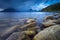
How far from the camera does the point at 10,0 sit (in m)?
1.00

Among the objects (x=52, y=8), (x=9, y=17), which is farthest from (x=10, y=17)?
(x=52, y=8)

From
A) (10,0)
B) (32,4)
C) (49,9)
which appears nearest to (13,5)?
(10,0)

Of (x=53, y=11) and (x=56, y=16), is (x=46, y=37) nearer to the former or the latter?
(x=53, y=11)

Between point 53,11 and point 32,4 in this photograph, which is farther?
point 53,11

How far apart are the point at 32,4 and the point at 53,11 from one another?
13.0 inches

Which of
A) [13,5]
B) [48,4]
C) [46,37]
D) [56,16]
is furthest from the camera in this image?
[56,16]

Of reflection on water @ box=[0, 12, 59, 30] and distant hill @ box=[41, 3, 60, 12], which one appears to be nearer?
reflection on water @ box=[0, 12, 59, 30]

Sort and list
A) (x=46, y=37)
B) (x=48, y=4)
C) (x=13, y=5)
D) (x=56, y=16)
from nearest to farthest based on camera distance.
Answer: (x=46, y=37), (x=13, y=5), (x=48, y=4), (x=56, y=16)

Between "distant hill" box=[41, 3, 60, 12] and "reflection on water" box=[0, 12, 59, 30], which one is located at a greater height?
"distant hill" box=[41, 3, 60, 12]

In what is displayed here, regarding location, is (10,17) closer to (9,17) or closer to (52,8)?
(9,17)

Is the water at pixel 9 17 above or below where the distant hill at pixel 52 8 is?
below

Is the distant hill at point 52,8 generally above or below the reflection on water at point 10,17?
above

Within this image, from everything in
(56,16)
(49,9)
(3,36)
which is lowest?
(3,36)

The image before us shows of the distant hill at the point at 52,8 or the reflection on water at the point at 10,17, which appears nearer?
the reflection on water at the point at 10,17
